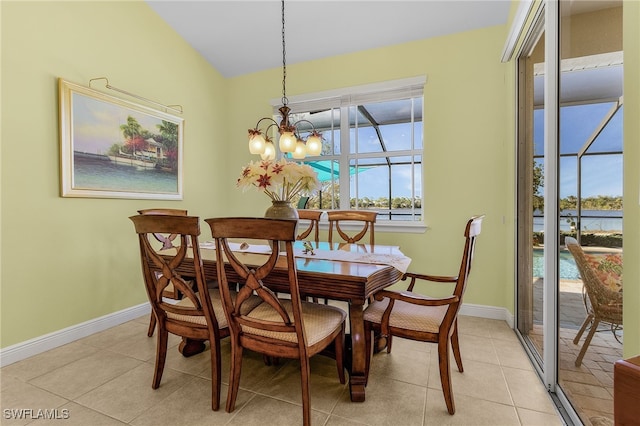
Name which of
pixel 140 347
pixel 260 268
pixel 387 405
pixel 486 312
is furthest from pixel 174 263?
pixel 486 312

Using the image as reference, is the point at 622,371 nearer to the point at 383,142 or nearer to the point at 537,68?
the point at 537,68

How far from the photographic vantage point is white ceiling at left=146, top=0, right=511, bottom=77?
2.77m

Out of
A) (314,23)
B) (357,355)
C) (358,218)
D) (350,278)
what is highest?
(314,23)

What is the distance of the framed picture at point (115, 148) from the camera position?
2.43 m

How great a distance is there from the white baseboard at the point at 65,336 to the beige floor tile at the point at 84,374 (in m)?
0.39

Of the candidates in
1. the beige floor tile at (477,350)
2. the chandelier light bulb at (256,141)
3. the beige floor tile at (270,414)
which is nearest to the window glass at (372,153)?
the chandelier light bulb at (256,141)

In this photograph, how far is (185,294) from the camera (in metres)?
1.67

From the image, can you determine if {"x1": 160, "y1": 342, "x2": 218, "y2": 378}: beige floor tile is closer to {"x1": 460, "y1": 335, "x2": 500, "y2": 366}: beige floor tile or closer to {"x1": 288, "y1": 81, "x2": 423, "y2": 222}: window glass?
{"x1": 460, "y1": 335, "x2": 500, "y2": 366}: beige floor tile

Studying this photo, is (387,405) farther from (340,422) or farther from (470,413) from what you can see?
(470,413)

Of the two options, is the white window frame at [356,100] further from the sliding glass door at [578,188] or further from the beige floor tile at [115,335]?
the beige floor tile at [115,335]

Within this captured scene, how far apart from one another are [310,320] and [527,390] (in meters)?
1.37

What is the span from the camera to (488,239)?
2.89m

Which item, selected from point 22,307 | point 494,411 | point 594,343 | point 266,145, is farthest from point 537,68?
point 22,307

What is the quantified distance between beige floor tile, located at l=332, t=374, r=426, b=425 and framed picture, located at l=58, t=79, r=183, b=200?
2.61 metres
